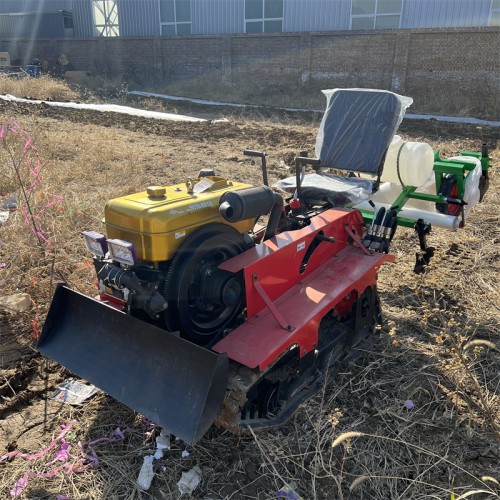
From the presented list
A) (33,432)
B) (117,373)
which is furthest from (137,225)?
(33,432)

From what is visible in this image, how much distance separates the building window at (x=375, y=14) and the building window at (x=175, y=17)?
8383mm

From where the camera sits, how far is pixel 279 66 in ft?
66.7

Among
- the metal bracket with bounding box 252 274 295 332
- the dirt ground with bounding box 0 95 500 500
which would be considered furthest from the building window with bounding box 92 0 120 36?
the metal bracket with bounding box 252 274 295 332

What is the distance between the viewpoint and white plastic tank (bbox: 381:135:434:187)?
415cm

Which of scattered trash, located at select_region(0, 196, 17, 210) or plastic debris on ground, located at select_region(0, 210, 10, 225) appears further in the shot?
scattered trash, located at select_region(0, 196, 17, 210)

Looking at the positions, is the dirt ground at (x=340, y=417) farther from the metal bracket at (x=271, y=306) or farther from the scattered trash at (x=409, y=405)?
the metal bracket at (x=271, y=306)

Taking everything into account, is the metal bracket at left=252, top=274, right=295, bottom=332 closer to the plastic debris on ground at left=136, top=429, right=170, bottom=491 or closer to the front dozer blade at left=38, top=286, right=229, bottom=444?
the front dozer blade at left=38, top=286, right=229, bottom=444

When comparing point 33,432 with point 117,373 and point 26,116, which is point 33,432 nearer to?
point 117,373

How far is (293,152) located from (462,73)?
10701 mm

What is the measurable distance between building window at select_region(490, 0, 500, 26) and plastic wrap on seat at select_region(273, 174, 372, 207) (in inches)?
666

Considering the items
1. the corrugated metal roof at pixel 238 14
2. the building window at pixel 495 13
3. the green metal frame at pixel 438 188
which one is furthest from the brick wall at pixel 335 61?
the green metal frame at pixel 438 188

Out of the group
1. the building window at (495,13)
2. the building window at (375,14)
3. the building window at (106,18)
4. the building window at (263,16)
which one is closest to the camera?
the building window at (495,13)

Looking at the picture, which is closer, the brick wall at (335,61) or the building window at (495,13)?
the brick wall at (335,61)

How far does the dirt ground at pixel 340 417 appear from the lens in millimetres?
2467
